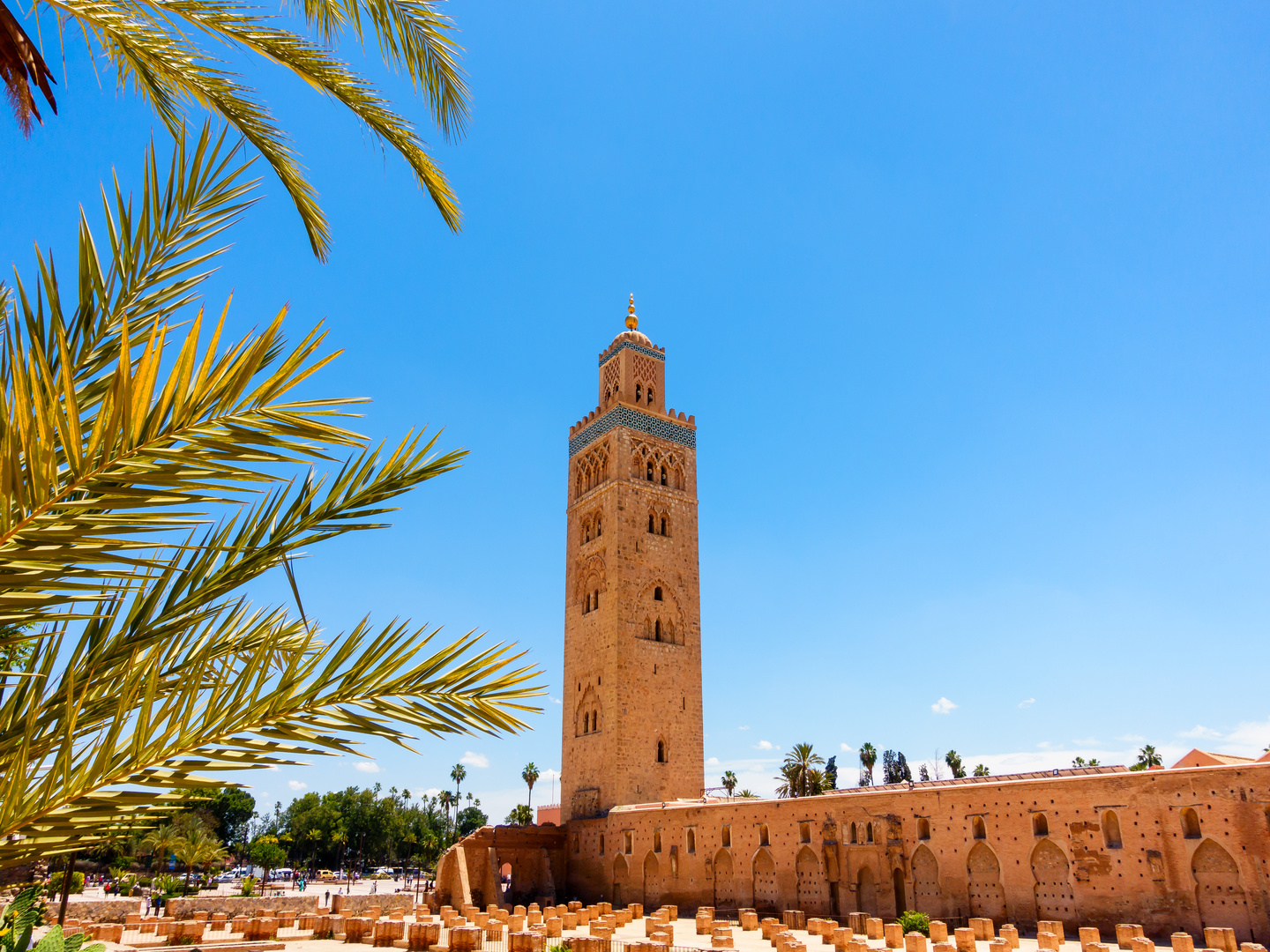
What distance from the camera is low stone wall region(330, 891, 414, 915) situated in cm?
2290

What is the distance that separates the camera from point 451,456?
2312mm

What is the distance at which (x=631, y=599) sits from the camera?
2728 cm

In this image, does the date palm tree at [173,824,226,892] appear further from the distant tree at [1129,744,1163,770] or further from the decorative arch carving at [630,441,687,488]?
the distant tree at [1129,744,1163,770]

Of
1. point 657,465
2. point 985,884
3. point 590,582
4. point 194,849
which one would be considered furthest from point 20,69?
point 194,849

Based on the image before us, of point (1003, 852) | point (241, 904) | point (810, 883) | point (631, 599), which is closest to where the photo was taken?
point (1003, 852)

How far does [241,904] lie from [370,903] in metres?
3.49

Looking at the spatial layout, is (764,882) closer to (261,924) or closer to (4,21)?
(261,924)

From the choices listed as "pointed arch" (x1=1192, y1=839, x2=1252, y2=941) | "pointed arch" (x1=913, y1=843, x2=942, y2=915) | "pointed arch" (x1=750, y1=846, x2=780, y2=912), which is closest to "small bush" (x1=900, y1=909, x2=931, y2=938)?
"pointed arch" (x1=913, y1=843, x2=942, y2=915)

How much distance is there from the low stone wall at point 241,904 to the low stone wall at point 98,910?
31cm

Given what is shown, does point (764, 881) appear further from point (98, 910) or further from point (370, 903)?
point (98, 910)

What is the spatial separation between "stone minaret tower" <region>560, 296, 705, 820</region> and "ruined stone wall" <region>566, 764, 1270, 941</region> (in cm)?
346

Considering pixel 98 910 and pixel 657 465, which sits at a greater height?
pixel 657 465

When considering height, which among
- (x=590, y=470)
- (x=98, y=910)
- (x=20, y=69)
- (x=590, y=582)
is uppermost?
(x=590, y=470)

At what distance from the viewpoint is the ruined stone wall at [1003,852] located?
13477mm
